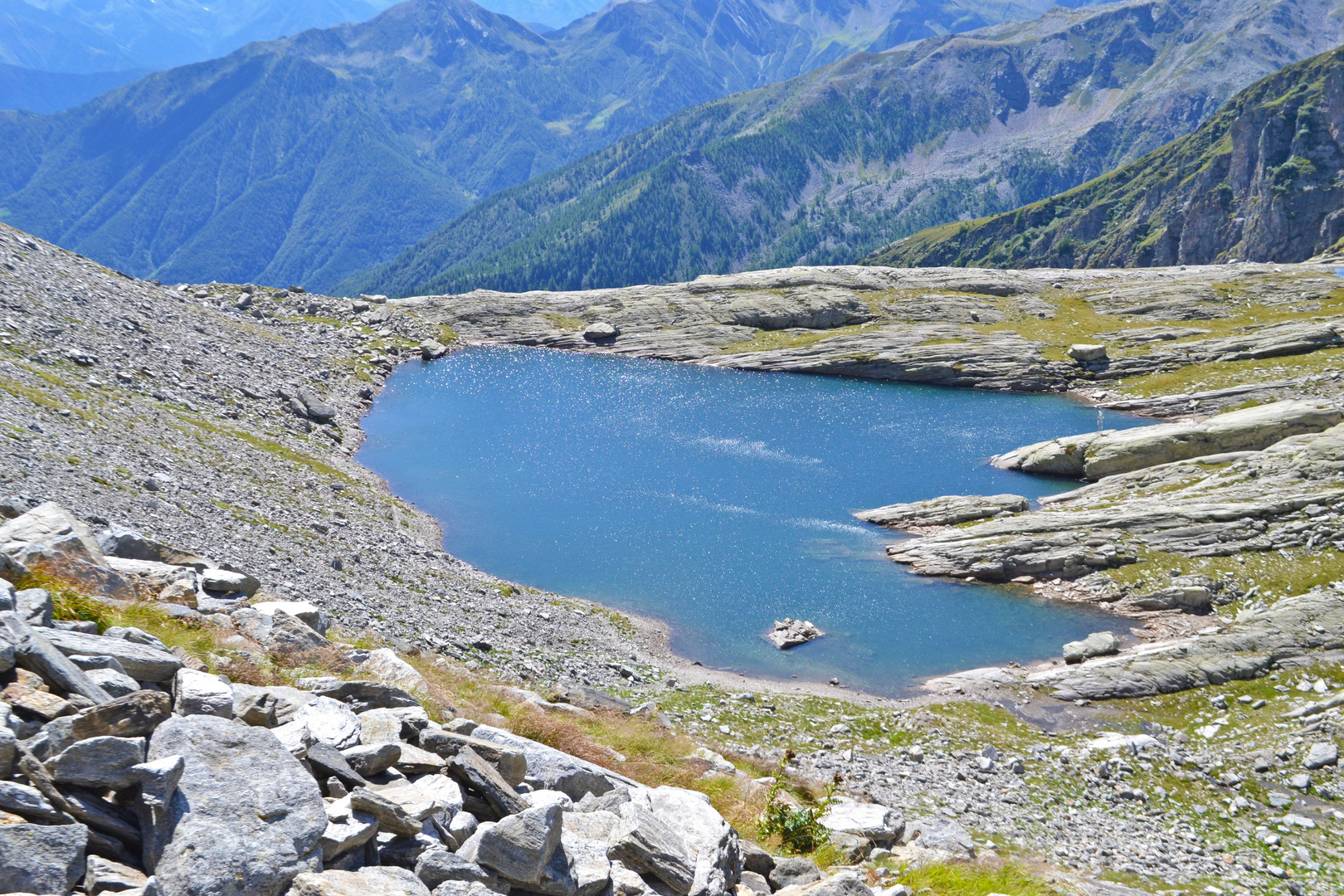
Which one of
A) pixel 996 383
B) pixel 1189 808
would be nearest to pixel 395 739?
pixel 1189 808

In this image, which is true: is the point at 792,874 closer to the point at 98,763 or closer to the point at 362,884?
the point at 362,884

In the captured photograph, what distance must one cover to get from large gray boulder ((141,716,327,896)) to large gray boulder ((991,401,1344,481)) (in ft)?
269

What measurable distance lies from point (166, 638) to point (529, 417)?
92.5m

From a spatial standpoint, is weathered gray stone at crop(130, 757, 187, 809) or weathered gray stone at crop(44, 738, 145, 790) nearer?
weathered gray stone at crop(44, 738, 145, 790)

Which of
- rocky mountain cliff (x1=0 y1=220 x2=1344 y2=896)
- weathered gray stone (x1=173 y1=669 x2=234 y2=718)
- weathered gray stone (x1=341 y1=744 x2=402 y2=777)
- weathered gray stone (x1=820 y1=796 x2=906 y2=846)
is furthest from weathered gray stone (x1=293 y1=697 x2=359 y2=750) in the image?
weathered gray stone (x1=820 y1=796 x2=906 y2=846)

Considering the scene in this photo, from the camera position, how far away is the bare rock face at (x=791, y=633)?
172 feet

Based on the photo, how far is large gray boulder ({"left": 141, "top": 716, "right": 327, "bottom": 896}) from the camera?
1047cm

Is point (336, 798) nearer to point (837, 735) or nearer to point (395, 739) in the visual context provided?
point (395, 739)

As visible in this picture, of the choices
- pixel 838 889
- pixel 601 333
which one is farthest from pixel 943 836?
pixel 601 333

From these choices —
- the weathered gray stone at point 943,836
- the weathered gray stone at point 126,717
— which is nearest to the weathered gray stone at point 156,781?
the weathered gray stone at point 126,717

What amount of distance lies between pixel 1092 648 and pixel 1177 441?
38271 millimetres

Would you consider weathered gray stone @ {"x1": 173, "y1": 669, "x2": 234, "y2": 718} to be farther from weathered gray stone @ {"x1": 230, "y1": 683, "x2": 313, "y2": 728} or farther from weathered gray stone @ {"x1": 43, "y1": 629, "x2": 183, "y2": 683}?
weathered gray stone @ {"x1": 43, "y1": 629, "x2": 183, "y2": 683}

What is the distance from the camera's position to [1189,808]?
31.5m

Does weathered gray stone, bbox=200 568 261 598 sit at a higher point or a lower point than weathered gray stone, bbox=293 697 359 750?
lower
